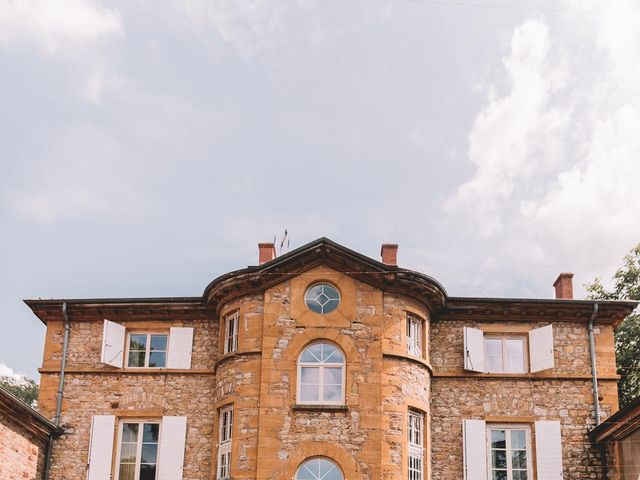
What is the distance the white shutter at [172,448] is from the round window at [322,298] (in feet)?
15.7

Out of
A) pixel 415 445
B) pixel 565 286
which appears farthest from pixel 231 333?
pixel 565 286

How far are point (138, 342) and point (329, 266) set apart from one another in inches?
247

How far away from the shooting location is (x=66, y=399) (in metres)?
23.6

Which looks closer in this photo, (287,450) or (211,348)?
(287,450)

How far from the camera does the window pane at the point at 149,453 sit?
22844 mm

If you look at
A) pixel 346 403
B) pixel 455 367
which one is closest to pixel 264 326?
pixel 346 403

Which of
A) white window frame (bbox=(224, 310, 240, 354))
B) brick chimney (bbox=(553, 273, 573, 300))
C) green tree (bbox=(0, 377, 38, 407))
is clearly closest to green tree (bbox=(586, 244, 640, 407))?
brick chimney (bbox=(553, 273, 573, 300))

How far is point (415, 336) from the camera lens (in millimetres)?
22891

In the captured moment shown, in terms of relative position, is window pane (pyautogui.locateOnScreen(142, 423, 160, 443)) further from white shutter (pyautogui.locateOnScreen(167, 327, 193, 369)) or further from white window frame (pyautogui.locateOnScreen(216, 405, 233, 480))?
white window frame (pyautogui.locateOnScreen(216, 405, 233, 480))

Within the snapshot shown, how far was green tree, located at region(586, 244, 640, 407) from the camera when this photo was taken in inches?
1142

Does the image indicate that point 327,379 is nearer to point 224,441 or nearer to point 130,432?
point 224,441

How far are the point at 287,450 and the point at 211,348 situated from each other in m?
4.31

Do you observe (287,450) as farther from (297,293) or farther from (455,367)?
(455,367)

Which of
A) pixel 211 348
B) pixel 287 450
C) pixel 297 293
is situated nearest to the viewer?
pixel 287 450
